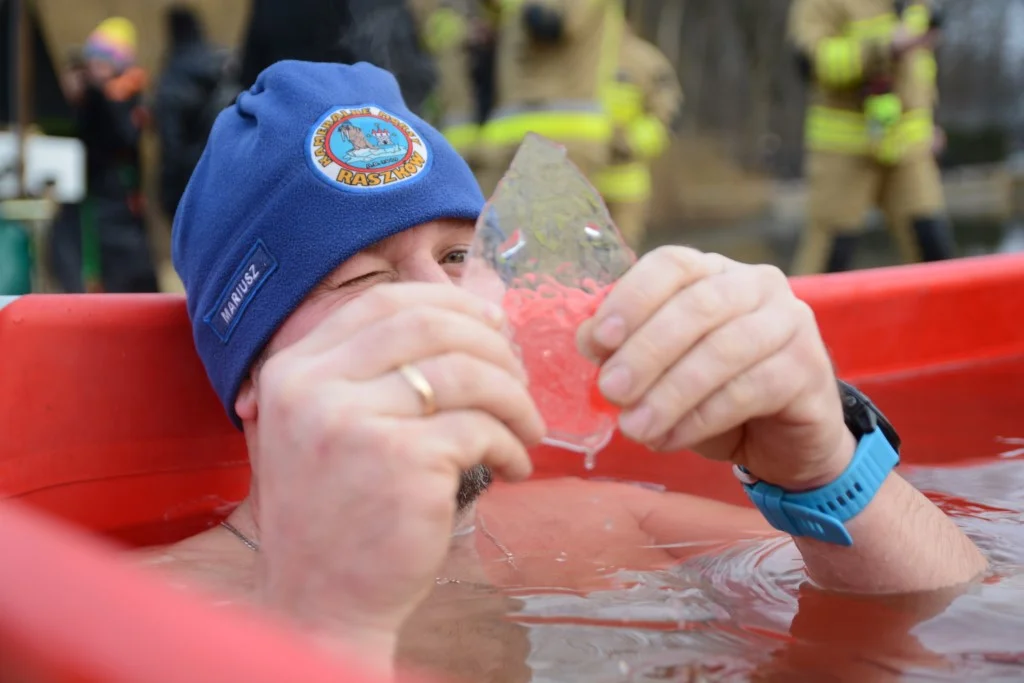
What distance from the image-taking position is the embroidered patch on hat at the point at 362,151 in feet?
5.94

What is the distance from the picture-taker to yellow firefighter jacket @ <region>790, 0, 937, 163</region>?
5.20m

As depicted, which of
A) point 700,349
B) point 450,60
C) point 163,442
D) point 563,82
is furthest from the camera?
point 450,60

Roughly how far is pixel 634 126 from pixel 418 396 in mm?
7462

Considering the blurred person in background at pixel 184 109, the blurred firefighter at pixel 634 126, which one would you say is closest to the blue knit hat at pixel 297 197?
the blurred person in background at pixel 184 109

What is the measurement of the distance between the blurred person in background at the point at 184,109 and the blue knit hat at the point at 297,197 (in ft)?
11.2

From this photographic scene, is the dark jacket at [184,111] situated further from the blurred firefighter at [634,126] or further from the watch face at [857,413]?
the watch face at [857,413]

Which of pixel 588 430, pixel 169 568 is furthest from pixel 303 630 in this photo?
pixel 169 568

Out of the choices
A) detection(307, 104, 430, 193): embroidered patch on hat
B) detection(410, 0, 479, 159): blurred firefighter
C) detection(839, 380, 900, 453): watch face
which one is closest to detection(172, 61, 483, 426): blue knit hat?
detection(307, 104, 430, 193): embroidered patch on hat

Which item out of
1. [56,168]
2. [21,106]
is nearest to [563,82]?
[21,106]

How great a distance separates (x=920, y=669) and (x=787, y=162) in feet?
52.2

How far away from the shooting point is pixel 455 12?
344 inches

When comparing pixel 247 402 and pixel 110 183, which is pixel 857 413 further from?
pixel 110 183

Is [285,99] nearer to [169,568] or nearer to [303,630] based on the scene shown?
[169,568]

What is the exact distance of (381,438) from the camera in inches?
39.2
